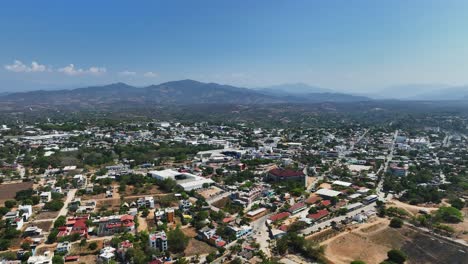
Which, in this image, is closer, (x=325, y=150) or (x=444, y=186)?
(x=444, y=186)

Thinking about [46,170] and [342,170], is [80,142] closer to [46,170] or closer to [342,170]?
[46,170]

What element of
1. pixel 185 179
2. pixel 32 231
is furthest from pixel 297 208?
pixel 32 231

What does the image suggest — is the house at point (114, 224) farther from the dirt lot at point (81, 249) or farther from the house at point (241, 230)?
the house at point (241, 230)

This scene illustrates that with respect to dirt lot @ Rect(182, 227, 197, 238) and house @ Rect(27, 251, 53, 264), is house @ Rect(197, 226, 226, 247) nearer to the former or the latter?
dirt lot @ Rect(182, 227, 197, 238)

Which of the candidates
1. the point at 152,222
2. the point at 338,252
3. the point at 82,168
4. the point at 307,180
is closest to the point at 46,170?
the point at 82,168

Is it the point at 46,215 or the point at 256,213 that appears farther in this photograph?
the point at 256,213

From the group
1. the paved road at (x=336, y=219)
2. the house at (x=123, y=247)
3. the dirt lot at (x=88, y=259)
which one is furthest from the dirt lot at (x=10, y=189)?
the paved road at (x=336, y=219)

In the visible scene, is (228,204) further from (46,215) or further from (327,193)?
(46,215)
